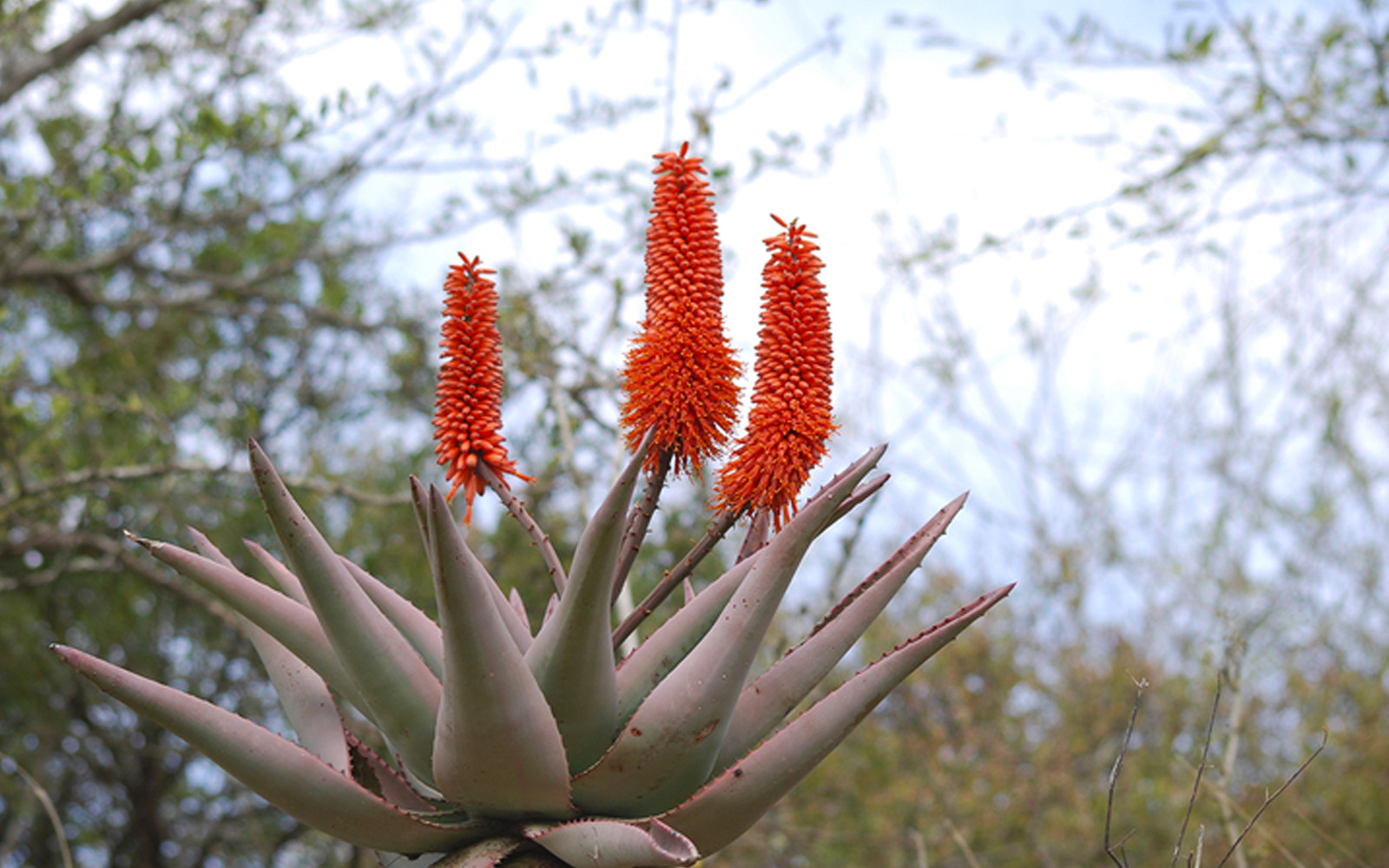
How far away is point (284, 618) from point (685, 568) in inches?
20.7

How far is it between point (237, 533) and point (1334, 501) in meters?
9.08

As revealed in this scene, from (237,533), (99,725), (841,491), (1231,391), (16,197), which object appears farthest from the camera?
(1231,391)

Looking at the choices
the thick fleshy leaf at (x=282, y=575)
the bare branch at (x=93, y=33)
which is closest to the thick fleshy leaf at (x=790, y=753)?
the thick fleshy leaf at (x=282, y=575)

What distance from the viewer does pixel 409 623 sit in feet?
5.03

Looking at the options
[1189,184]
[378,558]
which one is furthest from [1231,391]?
[378,558]

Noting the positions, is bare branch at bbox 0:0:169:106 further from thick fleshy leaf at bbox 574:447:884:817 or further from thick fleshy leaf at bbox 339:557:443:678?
thick fleshy leaf at bbox 574:447:884:817

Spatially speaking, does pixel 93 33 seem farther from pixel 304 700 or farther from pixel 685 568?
pixel 685 568

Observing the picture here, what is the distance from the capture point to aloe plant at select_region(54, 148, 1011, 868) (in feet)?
4.20

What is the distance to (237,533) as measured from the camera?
6.80 meters

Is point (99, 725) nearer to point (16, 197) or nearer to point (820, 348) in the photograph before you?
point (16, 197)

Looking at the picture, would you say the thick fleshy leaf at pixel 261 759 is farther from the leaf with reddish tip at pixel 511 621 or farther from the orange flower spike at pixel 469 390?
the orange flower spike at pixel 469 390

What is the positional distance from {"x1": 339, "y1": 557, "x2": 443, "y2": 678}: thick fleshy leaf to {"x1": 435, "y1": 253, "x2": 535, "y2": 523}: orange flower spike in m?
0.15

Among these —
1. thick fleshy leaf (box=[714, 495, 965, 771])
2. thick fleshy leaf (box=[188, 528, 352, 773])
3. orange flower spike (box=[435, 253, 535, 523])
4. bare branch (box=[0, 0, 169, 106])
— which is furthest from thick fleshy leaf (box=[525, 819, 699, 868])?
bare branch (box=[0, 0, 169, 106])

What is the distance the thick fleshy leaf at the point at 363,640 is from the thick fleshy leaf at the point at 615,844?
20 cm
